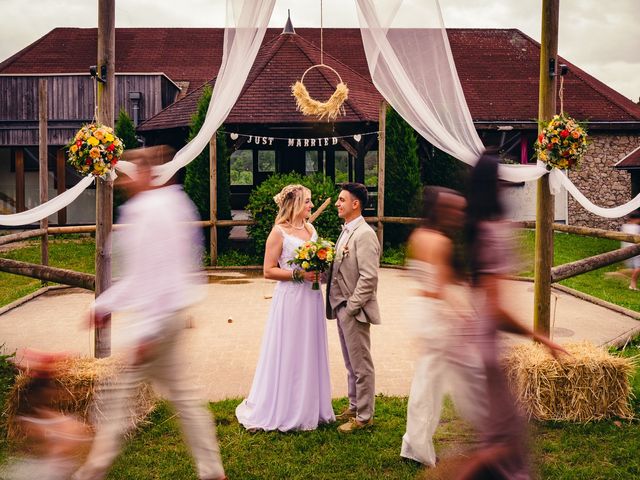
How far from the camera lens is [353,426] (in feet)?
16.5

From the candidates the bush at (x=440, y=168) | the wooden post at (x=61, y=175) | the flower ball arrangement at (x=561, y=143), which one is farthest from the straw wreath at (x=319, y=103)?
the wooden post at (x=61, y=175)

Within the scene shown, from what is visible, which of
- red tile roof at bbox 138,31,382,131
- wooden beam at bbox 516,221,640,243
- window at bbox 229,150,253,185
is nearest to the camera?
wooden beam at bbox 516,221,640,243

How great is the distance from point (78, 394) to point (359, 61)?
21733 millimetres

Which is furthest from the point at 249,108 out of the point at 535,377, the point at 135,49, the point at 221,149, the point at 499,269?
the point at 499,269

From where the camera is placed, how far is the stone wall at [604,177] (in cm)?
2236

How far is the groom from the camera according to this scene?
4.87 m

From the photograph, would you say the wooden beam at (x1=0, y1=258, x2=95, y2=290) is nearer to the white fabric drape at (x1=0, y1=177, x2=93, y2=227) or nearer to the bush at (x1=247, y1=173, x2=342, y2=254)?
the white fabric drape at (x1=0, y1=177, x2=93, y2=227)

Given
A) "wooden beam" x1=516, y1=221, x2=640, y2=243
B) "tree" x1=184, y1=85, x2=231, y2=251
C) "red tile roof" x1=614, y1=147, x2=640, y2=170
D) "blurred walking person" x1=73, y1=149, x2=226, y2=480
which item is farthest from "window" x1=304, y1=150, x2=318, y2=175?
"blurred walking person" x1=73, y1=149, x2=226, y2=480

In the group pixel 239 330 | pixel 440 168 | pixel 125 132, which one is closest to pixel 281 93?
pixel 125 132

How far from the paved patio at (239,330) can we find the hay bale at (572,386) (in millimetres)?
592

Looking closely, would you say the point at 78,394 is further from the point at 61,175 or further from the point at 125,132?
the point at 61,175

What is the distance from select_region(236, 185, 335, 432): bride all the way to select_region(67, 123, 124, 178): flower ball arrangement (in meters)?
1.64

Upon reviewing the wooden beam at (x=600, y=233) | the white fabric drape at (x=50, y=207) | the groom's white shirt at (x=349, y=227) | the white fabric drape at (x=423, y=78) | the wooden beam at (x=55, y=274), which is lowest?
the wooden beam at (x=55, y=274)

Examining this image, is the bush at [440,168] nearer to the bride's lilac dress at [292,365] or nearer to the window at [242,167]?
the window at [242,167]
